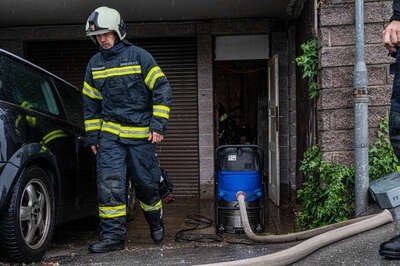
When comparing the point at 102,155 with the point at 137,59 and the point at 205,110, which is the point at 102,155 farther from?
the point at 205,110

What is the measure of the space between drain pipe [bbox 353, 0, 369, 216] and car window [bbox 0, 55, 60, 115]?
2.74m

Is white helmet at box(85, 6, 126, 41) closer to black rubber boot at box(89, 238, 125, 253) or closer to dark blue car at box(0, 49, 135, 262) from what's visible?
dark blue car at box(0, 49, 135, 262)

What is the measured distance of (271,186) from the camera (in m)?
7.80

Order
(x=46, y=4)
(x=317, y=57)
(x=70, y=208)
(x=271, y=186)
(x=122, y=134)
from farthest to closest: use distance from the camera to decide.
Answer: (x=271, y=186)
(x=46, y=4)
(x=317, y=57)
(x=70, y=208)
(x=122, y=134)

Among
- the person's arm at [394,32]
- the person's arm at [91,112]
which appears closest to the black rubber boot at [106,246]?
the person's arm at [91,112]

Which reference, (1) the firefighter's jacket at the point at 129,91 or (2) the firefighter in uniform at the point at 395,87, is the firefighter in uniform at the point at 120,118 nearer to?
(1) the firefighter's jacket at the point at 129,91

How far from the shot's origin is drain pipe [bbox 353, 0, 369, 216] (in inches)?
174

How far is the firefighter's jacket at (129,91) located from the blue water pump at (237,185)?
132cm

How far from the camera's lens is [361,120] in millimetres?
4441

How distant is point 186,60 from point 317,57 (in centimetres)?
379

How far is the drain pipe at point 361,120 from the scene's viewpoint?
174 inches

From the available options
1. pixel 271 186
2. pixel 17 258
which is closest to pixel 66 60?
pixel 271 186

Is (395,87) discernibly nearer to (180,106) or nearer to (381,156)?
(381,156)

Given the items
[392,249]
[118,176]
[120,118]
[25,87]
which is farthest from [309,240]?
[25,87]
